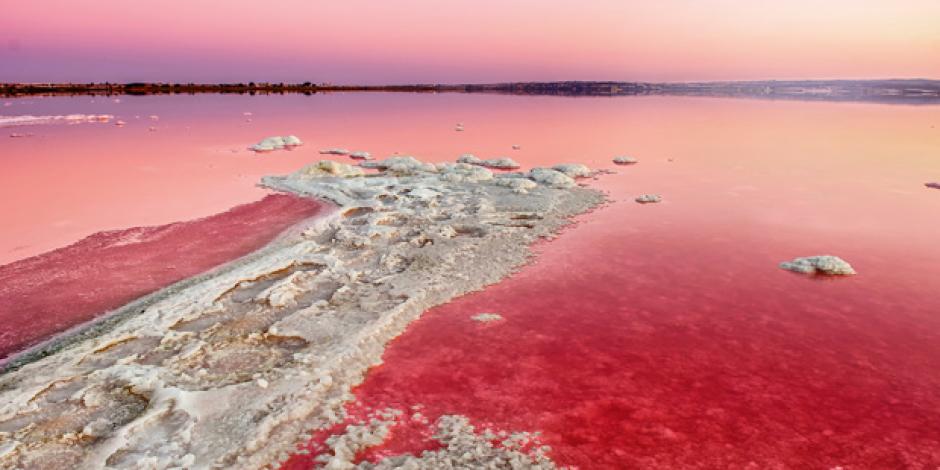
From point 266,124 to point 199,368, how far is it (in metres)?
30.8

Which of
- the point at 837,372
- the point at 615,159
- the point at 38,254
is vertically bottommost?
the point at 837,372

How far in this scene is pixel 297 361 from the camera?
222 inches

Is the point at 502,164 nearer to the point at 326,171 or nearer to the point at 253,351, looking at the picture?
the point at 326,171

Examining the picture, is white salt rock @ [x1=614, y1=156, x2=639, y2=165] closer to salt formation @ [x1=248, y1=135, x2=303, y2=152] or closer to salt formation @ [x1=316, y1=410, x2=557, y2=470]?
salt formation @ [x1=248, y1=135, x2=303, y2=152]

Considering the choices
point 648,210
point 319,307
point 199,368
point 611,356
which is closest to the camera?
point 199,368

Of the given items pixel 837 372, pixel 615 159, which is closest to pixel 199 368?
pixel 837 372

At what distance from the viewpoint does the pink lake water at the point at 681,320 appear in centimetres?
456

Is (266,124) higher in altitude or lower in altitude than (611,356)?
higher

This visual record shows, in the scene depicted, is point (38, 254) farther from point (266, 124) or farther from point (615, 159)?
point (266, 124)

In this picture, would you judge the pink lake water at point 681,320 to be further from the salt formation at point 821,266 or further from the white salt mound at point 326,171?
the white salt mound at point 326,171

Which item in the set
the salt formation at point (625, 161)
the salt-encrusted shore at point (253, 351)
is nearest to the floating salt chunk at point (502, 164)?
the salt formation at point (625, 161)

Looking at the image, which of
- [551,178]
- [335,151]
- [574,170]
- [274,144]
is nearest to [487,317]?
[551,178]

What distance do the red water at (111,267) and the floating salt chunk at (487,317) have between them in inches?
187

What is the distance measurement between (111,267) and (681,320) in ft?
28.2
